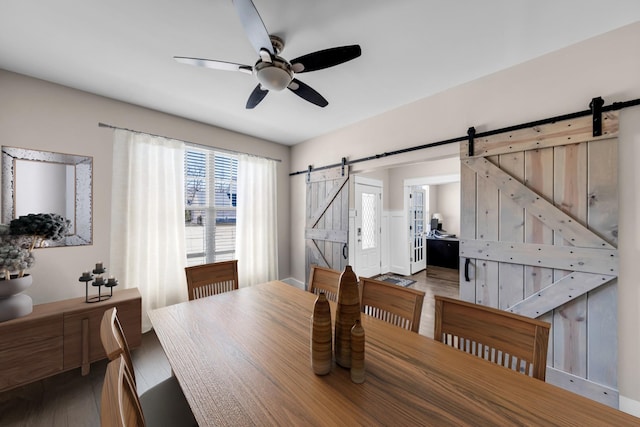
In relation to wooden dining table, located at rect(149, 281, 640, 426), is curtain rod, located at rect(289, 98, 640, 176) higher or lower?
higher

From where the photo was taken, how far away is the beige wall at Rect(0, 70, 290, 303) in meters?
2.21

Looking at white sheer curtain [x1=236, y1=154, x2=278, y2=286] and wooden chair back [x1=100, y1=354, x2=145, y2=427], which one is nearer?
wooden chair back [x1=100, y1=354, x2=145, y2=427]

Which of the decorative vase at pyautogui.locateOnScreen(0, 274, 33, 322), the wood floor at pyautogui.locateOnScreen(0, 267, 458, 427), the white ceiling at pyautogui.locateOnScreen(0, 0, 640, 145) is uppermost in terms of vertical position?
the white ceiling at pyautogui.locateOnScreen(0, 0, 640, 145)

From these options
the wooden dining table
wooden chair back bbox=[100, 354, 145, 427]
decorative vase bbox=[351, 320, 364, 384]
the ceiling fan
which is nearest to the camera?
wooden chair back bbox=[100, 354, 145, 427]

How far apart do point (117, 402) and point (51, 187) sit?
2924mm

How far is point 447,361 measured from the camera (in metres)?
1.02

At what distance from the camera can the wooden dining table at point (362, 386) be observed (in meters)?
0.74

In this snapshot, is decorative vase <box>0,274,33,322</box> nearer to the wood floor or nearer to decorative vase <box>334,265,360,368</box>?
the wood floor

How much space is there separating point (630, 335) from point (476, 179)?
149 centimetres

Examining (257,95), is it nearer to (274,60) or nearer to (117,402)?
(274,60)

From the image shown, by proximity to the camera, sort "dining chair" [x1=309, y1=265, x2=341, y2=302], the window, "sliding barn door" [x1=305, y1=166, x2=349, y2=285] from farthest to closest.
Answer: "sliding barn door" [x1=305, y1=166, x2=349, y2=285], the window, "dining chair" [x1=309, y1=265, x2=341, y2=302]

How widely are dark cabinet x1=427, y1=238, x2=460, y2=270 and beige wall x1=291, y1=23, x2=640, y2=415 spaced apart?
158 inches

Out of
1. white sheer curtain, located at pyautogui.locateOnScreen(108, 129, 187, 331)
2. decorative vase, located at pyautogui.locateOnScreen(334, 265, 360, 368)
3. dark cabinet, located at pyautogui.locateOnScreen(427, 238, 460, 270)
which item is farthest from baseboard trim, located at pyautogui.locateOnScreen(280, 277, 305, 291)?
dark cabinet, located at pyautogui.locateOnScreen(427, 238, 460, 270)

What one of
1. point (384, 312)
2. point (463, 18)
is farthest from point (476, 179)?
point (384, 312)
